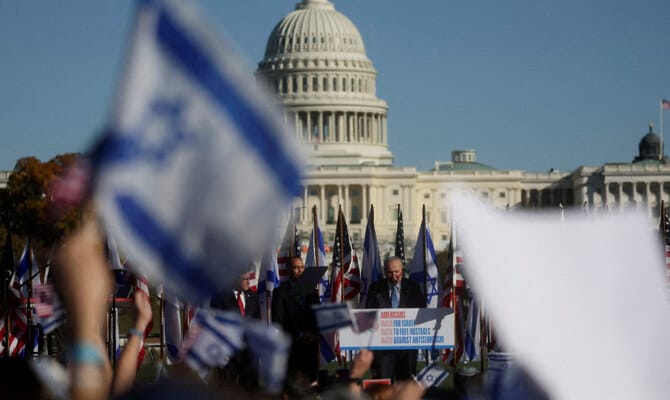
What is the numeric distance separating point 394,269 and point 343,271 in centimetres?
1015

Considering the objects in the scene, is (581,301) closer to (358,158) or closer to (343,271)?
(343,271)

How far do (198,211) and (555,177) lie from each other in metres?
139

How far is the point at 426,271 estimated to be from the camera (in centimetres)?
2259

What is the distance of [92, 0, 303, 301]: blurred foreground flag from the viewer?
9.50 feet

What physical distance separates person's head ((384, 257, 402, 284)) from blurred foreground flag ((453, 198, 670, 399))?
9633mm

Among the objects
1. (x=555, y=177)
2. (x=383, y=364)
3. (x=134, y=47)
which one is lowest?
(x=383, y=364)

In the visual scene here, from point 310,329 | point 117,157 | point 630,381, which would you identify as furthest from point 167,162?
point 310,329

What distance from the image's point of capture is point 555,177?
461 feet

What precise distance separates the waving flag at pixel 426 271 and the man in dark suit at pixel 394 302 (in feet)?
23.8

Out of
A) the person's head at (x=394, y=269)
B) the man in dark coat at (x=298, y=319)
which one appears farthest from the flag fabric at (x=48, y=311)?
the person's head at (x=394, y=269)

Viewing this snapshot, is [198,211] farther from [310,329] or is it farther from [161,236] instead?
[310,329]

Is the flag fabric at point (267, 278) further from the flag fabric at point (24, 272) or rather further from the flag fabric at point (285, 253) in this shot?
the flag fabric at point (24, 272)

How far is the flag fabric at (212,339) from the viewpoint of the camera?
3482mm

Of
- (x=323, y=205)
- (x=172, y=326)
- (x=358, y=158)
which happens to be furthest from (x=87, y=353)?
(x=358, y=158)
